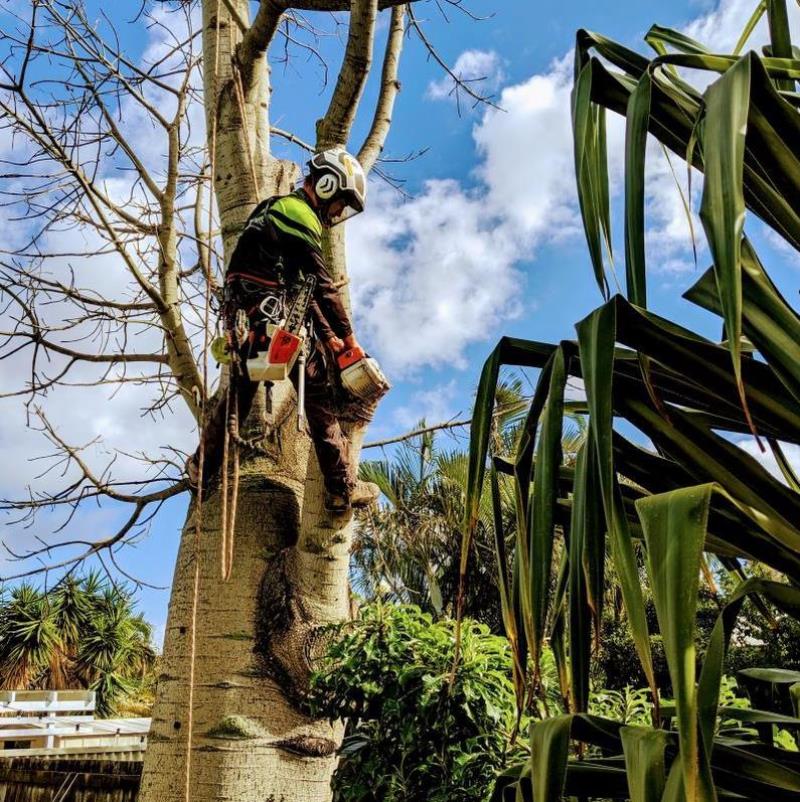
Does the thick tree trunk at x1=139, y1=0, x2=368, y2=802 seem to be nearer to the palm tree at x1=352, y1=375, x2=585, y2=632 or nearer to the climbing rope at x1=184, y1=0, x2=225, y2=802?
the climbing rope at x1=184, y1=0, x2=225, y2=802

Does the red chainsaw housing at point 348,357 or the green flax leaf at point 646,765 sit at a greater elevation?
the red chainsaw housing at point 348,357

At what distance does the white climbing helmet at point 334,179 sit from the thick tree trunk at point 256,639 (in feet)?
1.35

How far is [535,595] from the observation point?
44.7 inches

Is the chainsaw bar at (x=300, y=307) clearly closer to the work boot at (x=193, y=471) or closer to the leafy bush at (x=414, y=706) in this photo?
the work boot at (x=193, y=471)

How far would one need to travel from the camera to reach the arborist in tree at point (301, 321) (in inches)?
99.5

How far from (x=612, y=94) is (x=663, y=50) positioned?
42 centimetres

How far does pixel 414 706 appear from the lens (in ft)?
7.93

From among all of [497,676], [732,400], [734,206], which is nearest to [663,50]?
[732,400]

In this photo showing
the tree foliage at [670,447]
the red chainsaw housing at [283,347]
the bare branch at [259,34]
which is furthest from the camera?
the bare branch at [259,34]

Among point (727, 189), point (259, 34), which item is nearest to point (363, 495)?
point (259, 34)

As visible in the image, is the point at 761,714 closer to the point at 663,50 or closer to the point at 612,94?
the point at 612,94

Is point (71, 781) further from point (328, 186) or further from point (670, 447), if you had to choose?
point (670, 447)

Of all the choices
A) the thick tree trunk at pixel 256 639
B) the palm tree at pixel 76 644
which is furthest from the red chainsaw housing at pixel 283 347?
the palm tree at pixel 76 644

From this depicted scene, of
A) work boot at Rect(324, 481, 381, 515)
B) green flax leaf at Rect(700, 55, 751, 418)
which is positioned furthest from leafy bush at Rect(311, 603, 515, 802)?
green flax leaf at Rect(700, 55, 751, 418)
